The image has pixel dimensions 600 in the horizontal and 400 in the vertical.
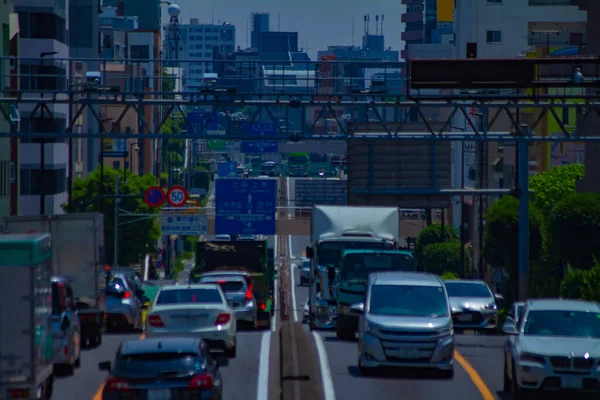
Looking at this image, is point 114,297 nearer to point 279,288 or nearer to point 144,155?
point 279,288

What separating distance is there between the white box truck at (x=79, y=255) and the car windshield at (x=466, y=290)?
421 inches

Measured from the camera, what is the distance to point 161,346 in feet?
52.6

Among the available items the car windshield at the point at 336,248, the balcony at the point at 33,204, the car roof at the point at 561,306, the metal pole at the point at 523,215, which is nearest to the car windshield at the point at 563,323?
the car roof at the point at 561,306

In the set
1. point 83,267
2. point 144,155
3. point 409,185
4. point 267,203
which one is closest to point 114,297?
point 83,267

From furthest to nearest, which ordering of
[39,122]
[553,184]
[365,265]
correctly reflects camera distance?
[39,122] < [553,184] < [365,265]

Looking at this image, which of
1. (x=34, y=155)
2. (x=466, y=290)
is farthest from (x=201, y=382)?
(x=34, y=155)

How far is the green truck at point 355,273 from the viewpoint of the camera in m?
28.9

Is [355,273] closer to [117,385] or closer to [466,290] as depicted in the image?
[466,290]

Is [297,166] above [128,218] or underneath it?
above

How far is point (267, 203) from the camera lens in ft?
188

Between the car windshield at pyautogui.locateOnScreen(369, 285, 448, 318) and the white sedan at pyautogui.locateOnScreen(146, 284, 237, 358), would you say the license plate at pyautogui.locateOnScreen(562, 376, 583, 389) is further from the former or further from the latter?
the white sedan at pyautogui.locateOnScreen(146, 284, 237, 358)

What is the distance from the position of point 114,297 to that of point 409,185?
2068 centimetres

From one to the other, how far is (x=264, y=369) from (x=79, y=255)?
21.7 feet

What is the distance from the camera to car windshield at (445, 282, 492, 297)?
34.2 m
